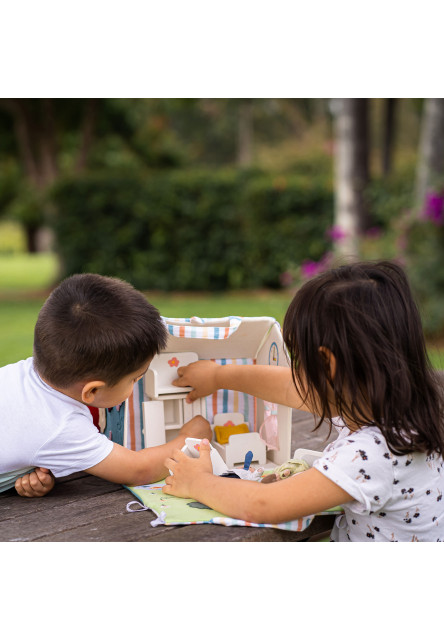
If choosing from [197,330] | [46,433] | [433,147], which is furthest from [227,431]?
[433,147]

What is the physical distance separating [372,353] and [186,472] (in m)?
0.59

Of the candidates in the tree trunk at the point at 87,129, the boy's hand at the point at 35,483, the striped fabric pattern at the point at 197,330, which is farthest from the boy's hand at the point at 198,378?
the tree trunk at the point at 87,129

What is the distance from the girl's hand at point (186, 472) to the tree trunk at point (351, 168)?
17.2 feet

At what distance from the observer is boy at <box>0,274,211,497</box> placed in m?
1.66

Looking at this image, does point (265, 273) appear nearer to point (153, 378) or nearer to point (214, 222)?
point (214, 222)

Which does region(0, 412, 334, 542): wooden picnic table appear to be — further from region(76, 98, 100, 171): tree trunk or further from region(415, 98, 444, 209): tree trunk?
region(76, 98, 100, 171): tree trunk

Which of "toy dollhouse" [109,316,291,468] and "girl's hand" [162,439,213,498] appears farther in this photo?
"toy dollhouse" [109,316,291,468]

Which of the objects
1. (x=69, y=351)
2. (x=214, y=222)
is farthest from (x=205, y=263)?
(x=69, y=351)

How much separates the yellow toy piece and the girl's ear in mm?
620

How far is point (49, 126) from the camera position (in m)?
12.7

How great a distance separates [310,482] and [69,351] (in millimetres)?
691

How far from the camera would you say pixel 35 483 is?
1749mm

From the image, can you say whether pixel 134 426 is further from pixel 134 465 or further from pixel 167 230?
pixel 167 230

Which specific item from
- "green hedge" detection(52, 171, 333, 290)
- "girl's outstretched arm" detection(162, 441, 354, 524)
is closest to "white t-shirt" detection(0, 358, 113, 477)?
"girl's outstretched arm" detection(162, 441, 354, 524)
